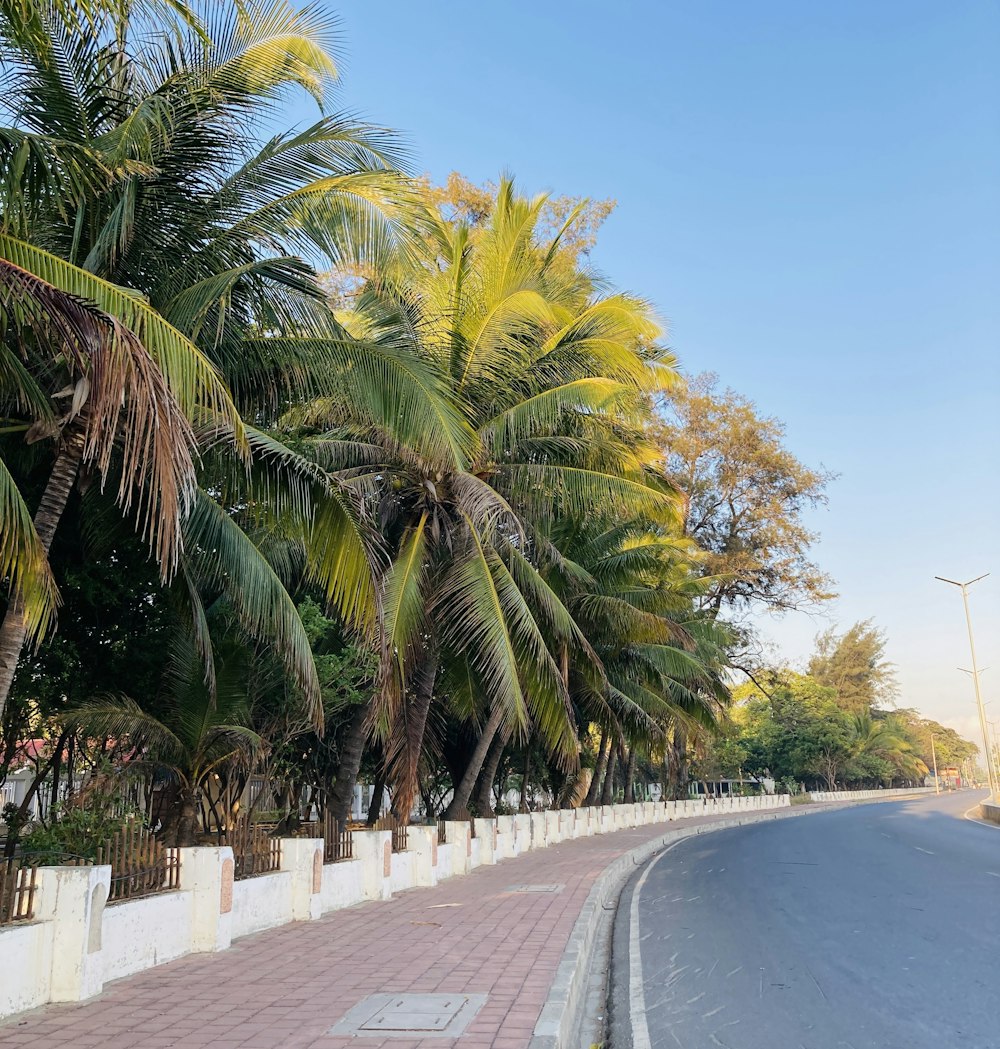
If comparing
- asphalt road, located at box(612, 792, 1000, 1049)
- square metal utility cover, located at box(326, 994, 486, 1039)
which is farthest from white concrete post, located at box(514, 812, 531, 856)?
A: square metal utility cover, located at box(326, 994, 486, 1039)

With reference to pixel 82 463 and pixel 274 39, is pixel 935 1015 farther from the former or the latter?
pixel 274 39

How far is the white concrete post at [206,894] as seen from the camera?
345 inches

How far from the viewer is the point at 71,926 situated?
6801 millimetres

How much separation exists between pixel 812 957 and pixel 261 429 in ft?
27.1

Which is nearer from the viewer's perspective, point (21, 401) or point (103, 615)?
point (21, 401)

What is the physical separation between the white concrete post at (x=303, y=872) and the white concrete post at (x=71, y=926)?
400 cm

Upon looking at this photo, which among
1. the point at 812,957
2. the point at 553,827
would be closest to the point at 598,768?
the point at 553,827

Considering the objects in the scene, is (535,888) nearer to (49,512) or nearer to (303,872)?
(303,872)

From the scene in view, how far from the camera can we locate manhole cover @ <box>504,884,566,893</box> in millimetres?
13855

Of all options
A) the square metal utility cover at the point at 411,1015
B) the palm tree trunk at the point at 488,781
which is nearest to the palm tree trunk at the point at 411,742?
the palm tree trunk at the point at 488,781

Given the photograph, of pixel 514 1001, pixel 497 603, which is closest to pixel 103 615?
pixel 497 603

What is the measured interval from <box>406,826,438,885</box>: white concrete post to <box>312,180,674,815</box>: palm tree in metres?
0.56

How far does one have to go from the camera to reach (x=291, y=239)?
10547 mm

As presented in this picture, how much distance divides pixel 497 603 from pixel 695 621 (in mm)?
17449
